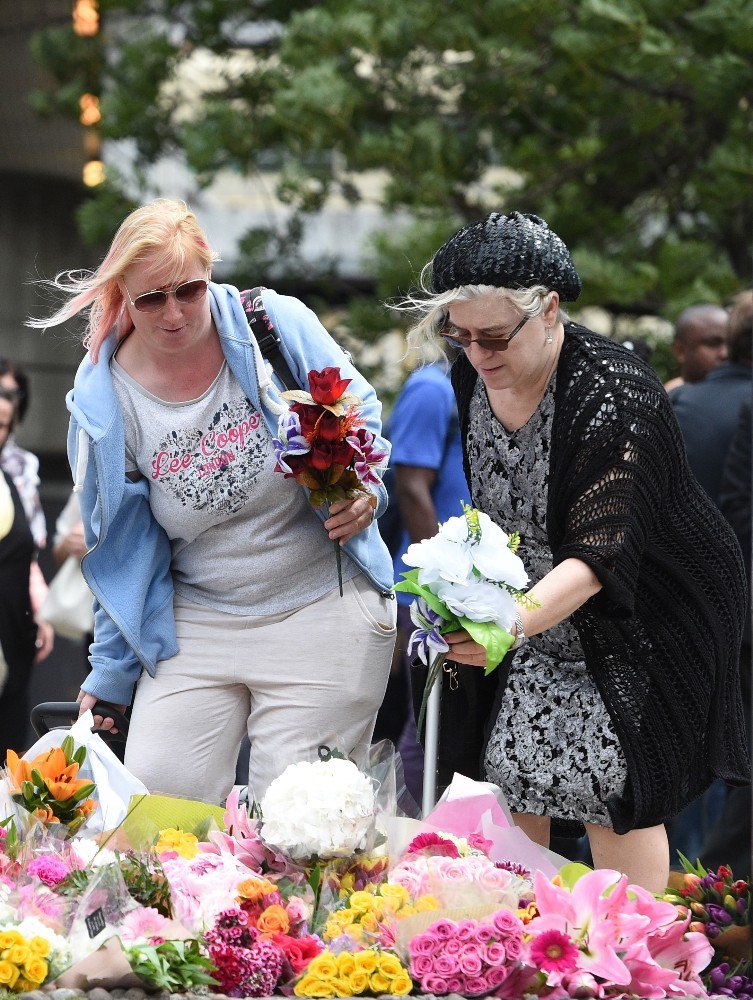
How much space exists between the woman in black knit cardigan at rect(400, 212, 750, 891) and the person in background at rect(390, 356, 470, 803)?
169 cm

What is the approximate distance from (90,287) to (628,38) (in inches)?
168

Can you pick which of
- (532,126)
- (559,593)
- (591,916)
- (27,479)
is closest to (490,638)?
(559,593)

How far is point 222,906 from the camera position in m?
2.32

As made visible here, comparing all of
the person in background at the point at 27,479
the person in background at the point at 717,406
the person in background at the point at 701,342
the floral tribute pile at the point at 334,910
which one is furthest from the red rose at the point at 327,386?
the person in background at the point at 701,342

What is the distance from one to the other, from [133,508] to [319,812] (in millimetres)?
943

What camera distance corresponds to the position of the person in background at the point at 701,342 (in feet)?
17.7

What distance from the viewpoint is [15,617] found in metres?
5.25

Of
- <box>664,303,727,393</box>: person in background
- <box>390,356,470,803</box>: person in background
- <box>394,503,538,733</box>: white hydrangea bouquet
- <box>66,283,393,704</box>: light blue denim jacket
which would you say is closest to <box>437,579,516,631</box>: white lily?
<box>394,503,538,733</box>: white hydrangea bouquet

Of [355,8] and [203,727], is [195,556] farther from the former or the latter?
[355,8]

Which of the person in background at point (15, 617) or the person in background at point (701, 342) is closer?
the person in background at point (15, 617)

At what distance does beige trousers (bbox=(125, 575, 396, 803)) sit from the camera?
304 centimetres

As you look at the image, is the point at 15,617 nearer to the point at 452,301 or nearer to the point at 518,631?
the point at 452,301

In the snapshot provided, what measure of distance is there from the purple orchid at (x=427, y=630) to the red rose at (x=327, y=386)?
0.49 metres

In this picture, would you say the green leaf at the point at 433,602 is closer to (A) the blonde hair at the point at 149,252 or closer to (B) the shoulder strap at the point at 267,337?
(B) the shoulder strap at the point at 267,337
